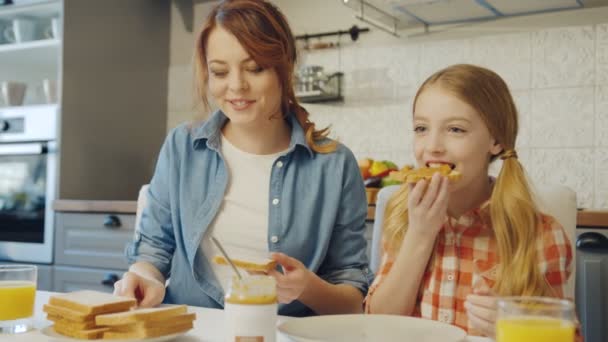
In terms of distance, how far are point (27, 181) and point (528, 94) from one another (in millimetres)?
2197

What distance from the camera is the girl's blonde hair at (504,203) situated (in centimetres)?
117

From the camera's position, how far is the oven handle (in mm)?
2926

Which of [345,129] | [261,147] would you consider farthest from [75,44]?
[261,147]

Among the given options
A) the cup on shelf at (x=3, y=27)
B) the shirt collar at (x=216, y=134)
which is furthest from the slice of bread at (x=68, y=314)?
the cup on shelf at (x=3, y=27)

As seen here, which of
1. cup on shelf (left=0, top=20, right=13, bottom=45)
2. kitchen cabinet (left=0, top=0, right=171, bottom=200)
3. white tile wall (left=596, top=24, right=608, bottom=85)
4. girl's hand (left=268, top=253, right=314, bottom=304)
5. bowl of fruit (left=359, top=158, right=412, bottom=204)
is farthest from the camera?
cup on shelf (left=0, top=20, right=13, bottom=45)

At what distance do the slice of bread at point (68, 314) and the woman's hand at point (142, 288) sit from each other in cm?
20

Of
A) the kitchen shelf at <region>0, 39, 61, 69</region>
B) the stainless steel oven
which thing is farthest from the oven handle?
the kitchen shelf at <region>0, 39, 61, 69</region>

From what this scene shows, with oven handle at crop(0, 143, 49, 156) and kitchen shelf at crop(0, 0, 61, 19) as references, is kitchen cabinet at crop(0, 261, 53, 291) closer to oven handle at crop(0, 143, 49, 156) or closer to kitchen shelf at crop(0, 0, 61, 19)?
oven handle at crop(0, 143, 49, 156)

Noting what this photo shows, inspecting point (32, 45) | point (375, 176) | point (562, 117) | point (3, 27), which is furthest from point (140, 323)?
point (3, 27)

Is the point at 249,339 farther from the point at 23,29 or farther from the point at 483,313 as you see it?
the point at 23,29

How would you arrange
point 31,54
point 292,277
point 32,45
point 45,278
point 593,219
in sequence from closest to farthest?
point 292,277 → point 593,219 → point 45,278 → point 32,45 → point 31,54

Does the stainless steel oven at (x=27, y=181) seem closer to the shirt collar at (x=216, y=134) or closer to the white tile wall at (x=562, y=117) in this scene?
the shirt collar at (x=216, y=134)

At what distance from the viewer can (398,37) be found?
2.87m

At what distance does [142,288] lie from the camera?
1.16 metres
